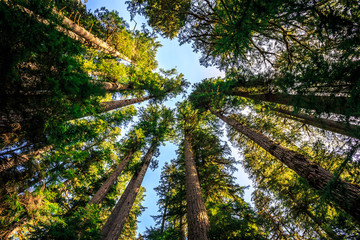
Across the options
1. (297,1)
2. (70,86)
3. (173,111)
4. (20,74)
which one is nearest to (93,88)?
(70,86)

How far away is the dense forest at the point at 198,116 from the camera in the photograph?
236cm

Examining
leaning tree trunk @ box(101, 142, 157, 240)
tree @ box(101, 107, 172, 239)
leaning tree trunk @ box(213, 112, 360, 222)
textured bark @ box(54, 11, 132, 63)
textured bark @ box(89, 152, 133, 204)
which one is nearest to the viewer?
leaning tree trunk @ box(213, 112, 360, 222)

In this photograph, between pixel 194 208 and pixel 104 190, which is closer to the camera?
pixel 194 208

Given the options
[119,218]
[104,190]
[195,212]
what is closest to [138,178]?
[104,190]

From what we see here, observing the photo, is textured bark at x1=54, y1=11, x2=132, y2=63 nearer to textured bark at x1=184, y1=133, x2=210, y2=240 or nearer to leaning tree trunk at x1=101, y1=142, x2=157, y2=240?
leaning tree trunk at x1=101, y1=142, x2=157, y2=240

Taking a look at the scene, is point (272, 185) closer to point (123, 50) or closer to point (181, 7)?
point (181, 7)

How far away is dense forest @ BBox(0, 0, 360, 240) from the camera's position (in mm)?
2357

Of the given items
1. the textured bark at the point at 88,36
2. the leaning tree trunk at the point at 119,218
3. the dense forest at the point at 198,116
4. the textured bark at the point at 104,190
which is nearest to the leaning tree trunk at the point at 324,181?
the dense forest at the point at 198,116

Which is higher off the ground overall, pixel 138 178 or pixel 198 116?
pixel 198 116

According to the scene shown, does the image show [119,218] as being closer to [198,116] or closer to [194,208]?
[194,208]

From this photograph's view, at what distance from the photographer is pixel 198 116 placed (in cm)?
977

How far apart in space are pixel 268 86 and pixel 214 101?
3653 millimetres

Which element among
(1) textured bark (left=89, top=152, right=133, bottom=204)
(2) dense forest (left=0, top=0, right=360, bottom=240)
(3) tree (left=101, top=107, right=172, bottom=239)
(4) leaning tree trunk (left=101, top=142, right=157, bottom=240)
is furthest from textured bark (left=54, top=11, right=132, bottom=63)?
(4) leaning tree trunk (left=101, top=142, right=157, bottom=240)

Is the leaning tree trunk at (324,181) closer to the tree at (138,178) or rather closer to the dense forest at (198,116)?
the dense forest at (198,116)
